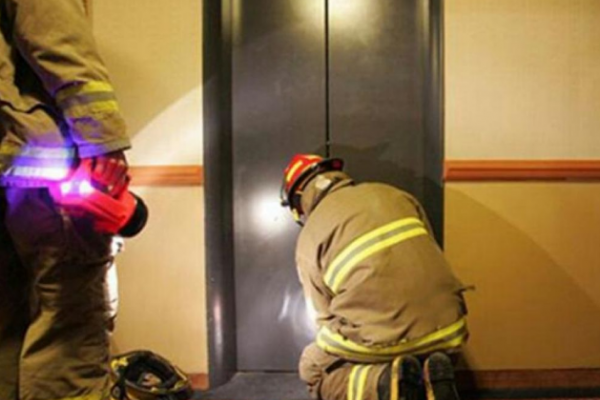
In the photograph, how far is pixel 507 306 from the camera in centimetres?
259

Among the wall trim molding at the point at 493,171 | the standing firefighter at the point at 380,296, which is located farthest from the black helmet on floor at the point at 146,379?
the wall trim molding at the point at 493,171

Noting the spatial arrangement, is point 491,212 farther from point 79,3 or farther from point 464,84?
point 79,3

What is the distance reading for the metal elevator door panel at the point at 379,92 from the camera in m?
2.66

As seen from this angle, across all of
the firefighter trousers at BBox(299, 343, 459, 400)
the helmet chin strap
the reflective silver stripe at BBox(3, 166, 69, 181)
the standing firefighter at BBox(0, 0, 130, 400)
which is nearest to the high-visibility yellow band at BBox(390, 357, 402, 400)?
the firefighter trousers at BBox(299, 343, 459, 400)

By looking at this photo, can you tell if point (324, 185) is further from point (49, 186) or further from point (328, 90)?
point (49, 186)

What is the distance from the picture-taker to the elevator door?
266cm

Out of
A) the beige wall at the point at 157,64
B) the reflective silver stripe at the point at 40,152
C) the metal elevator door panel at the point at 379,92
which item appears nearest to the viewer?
the reflective silver stripe at the point at 40,152

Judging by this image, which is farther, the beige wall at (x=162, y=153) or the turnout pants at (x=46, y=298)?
the beige wall at (x=162, y=153)

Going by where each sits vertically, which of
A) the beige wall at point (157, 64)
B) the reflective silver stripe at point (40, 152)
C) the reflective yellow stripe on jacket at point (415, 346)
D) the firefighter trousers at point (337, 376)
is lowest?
the firefighter trousers at point (337, 376)

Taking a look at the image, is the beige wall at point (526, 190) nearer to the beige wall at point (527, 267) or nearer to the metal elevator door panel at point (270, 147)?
the beige wall at point (527, 267)

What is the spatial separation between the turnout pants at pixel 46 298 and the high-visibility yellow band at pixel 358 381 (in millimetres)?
882

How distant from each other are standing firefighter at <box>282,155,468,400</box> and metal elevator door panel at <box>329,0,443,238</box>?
665mm

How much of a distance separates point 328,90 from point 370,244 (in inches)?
41.3

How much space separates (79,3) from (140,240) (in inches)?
56.1
